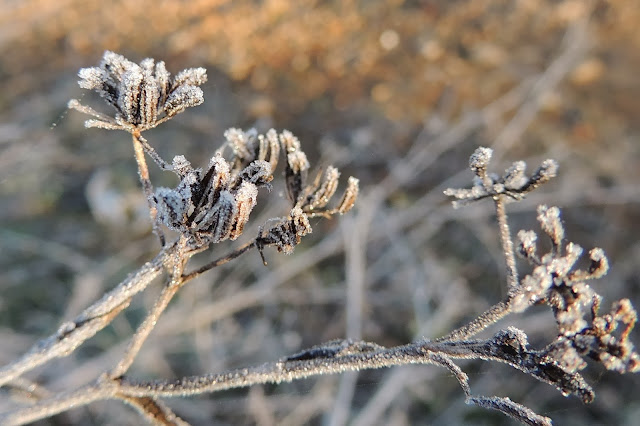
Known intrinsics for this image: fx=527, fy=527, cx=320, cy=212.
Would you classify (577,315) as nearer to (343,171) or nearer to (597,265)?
(597,265)

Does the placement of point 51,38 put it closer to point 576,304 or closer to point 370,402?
point 370,402

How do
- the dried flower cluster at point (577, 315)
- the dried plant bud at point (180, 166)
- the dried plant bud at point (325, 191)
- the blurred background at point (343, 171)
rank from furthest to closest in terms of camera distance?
the blurred background at point (343, 171) < the dried plant bud at point (325, 191) < the dried plant bud at point (180, 166) < the dried flower cluster at point (577, 315)

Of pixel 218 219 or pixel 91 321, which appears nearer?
pixel 218 219

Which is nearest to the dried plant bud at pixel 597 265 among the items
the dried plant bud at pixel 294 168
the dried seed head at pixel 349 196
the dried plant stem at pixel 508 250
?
the dried plant stem at pixel 508 250

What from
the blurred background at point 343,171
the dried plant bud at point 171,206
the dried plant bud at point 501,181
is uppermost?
the blurred background at point 343,171

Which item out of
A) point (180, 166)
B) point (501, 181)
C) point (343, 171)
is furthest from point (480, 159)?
point (343, 171)

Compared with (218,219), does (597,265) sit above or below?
above

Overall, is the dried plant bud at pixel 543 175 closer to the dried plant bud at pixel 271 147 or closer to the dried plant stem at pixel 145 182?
the dried plant bud at pixel 271 147

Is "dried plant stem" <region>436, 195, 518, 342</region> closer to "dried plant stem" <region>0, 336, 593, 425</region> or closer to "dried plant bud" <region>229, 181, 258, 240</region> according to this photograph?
"dried plant stem" <region>0, 336, 593, 425</region>
